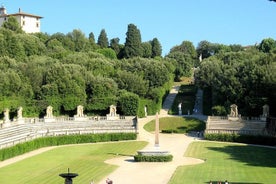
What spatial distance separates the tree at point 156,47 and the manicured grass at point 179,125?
81.0 metres

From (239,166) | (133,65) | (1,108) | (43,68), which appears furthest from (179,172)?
(133,65)

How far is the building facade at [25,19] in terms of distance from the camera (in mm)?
175500

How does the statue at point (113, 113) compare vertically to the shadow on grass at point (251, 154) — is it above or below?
above

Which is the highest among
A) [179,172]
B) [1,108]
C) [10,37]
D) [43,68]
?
[10,37]

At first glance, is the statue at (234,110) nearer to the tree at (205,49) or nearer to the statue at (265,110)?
the statue at (265,110)

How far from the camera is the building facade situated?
17550 centimetres

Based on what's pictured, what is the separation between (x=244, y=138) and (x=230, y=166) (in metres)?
23.0

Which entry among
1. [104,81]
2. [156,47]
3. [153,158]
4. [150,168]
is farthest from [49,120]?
[156,47]

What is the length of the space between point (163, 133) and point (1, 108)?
1073 inches

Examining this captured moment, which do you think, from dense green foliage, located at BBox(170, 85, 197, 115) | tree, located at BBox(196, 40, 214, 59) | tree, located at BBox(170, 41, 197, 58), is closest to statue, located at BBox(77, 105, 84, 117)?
dense green foliage, located at BBox(170, 85, 197, 115)

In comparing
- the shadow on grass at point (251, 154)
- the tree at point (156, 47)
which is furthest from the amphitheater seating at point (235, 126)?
the tree at point (156, 47)

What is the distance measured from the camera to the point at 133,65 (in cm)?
11131

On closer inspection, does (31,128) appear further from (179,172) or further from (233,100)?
Answer: (233,100)

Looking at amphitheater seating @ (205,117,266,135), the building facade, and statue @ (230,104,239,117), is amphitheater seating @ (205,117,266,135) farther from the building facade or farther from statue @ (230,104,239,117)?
the building facade
